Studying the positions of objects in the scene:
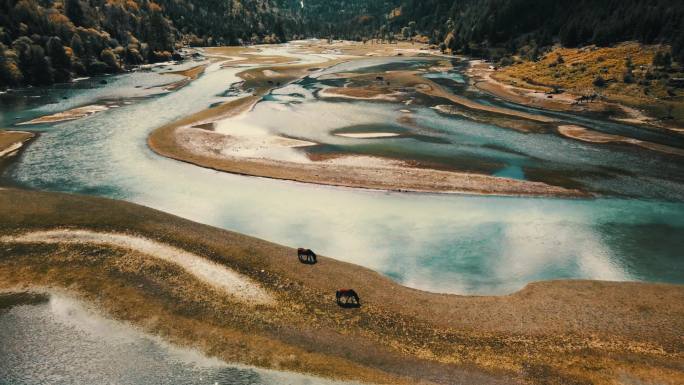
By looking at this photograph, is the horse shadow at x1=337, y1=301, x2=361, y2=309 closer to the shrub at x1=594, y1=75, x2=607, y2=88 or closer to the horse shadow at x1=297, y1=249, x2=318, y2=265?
the horse shadow at x1=297, y1=249, x2=318, y2=265

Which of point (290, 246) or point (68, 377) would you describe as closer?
point (68, 377)

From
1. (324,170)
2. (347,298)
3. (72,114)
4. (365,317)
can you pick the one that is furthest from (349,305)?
(72,114)

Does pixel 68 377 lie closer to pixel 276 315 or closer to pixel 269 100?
pixel 276 315

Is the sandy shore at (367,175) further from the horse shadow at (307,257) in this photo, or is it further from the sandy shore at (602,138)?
the sandy shore at (602,138)

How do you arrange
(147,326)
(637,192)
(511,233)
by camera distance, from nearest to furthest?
1. (147,326)
2. (511,233)
3. (637,192)

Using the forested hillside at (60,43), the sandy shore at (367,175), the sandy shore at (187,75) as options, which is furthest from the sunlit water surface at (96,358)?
the forested hillside at (60,43)

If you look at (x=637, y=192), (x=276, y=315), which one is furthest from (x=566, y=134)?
(x=276, y=315)

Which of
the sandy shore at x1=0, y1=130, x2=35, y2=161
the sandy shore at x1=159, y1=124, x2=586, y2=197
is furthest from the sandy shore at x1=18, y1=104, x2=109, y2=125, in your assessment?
the sandy shore at x1=159, y1=124, x2=586, y2=197
